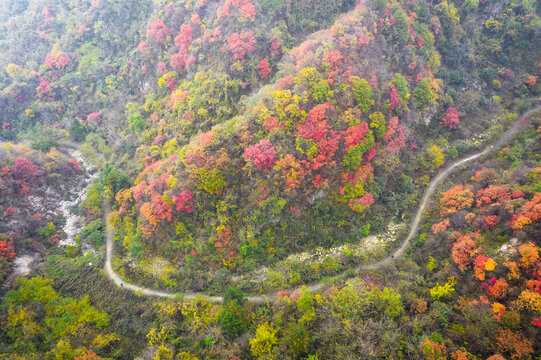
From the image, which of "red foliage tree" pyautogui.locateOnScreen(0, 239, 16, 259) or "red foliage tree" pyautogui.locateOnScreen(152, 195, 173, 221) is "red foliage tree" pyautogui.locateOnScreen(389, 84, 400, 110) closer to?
"red foliage tree" pyautogui.locateOnScreen(152, 195, 173, 221)

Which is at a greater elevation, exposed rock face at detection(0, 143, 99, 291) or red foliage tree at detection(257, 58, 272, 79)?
red foliage tree at detection(257, 58, 272, 79)

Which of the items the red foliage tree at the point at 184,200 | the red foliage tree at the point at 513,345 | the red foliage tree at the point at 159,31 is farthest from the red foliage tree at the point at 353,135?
the red foliage tree at the point at 159,31

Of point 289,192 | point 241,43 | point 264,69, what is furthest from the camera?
point 264,69

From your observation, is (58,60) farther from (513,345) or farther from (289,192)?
(513,345)

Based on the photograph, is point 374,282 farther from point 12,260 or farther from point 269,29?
point 12,260

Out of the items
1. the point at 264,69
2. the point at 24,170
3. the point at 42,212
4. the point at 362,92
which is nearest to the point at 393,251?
the point at 362,92

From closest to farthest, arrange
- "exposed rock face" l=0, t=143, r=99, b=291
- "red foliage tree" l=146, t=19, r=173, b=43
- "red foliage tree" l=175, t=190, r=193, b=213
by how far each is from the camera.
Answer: "red foliage tree" l=175, t=190, r=193, b=213 < "exposed rock face" l=0, t=143, r=99, b=291 < "red foliage tree" l=146, t=19, r=173, b=43

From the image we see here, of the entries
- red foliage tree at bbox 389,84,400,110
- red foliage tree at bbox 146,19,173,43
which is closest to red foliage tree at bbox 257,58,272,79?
red foliage tree at bbox 389,84,400,110
